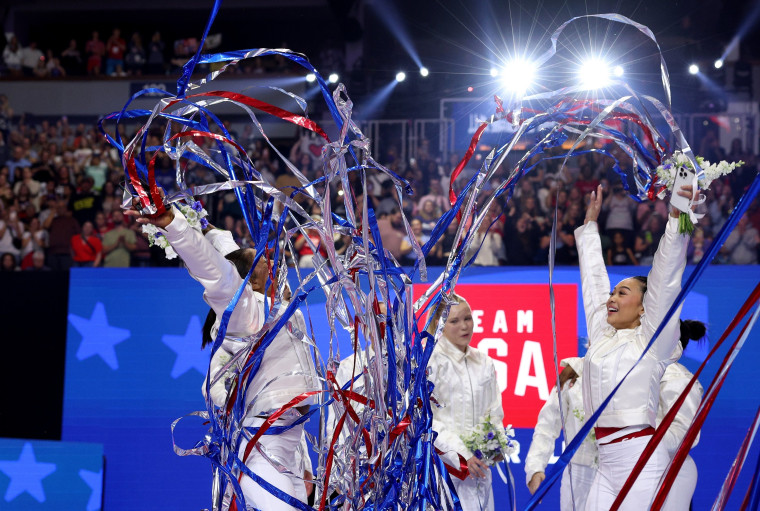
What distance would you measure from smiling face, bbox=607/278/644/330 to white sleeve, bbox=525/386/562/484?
2.16 feet

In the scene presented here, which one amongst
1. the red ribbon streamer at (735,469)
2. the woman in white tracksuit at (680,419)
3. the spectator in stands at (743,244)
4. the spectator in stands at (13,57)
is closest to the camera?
the red ribbon streamer at (735,469)

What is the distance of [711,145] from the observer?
904cm

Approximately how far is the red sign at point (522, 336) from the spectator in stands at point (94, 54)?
8.14 m

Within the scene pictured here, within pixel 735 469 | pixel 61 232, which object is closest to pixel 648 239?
pixel 61 232

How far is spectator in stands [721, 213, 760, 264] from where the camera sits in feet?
22.9

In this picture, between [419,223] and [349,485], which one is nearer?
[349,485]

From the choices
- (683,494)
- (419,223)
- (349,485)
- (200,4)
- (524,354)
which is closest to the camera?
(349,485)

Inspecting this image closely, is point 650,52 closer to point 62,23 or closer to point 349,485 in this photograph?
point 62,23

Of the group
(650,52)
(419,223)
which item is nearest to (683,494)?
(419,223)

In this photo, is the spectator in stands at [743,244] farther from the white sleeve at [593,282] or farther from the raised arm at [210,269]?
the raised arm at [210,269]

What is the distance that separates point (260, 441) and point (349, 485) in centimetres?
60

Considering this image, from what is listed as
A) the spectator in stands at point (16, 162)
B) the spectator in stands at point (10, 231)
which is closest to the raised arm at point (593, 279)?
the spectator in stands at point (10, 231)

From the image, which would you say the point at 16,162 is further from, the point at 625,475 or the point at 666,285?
the point at 666,285

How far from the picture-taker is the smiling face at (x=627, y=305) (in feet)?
10.8
